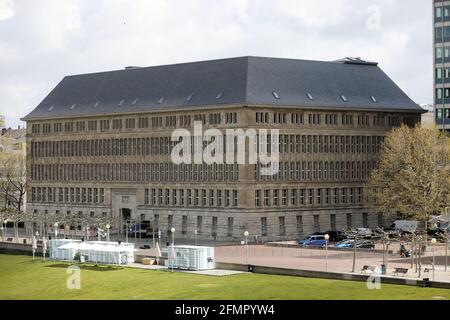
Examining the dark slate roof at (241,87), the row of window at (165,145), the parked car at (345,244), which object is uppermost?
the dark slate roof at (241,87)

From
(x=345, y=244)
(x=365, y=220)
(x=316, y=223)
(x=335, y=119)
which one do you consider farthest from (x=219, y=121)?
(x=345, y=244)

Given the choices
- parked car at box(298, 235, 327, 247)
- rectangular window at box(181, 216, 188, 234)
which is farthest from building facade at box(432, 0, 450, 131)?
rectangular window at box(181, 216, 188, 234)

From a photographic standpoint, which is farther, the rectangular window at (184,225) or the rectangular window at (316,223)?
the rectangular window at (184,225)

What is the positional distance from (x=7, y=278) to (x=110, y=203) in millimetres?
58648

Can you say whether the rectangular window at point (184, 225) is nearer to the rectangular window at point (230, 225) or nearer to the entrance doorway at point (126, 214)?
the rectangular window at point (230, 225)

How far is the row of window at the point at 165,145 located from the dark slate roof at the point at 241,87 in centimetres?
416

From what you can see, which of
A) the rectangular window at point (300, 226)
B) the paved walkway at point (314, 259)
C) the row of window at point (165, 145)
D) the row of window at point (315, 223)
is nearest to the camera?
Result: the paved walkway at point (314, 259)

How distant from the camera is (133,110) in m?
173

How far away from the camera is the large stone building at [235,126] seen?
6201 inches

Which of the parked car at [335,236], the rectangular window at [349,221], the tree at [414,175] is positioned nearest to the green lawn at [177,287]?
the tree at [414,175]

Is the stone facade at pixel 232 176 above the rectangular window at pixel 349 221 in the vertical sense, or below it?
above
